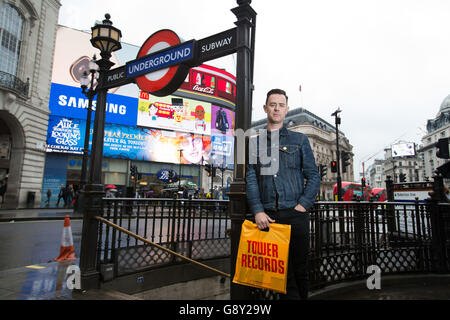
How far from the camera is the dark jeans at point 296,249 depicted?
2.39 metres

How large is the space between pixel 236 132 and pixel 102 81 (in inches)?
109

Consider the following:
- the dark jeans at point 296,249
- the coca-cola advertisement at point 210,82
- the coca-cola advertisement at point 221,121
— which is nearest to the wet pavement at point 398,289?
the dark jeans at point 296,249

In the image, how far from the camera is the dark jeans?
2387mm

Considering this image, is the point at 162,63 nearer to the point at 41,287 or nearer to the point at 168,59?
the point at 168,59

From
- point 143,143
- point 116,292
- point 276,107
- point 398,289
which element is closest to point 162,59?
point 276,107

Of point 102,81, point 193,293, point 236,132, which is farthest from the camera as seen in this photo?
point 193,293

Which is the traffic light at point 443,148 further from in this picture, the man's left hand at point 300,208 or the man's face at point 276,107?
the man's left hand at point 300,208

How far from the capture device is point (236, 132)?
2.75 metres

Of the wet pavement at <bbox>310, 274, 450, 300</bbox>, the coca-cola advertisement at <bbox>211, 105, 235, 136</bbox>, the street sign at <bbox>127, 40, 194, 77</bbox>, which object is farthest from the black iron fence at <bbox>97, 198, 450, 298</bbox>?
the coca-cola advertisement at <bbox>211, 105, 235, 136</bbox>

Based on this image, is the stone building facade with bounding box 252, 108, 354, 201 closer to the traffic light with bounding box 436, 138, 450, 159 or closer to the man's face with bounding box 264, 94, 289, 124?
the traffic light with bounding box 436, 138, 450, 159

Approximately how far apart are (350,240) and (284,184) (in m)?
2.67

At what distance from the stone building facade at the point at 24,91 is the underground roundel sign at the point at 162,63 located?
19364mm
